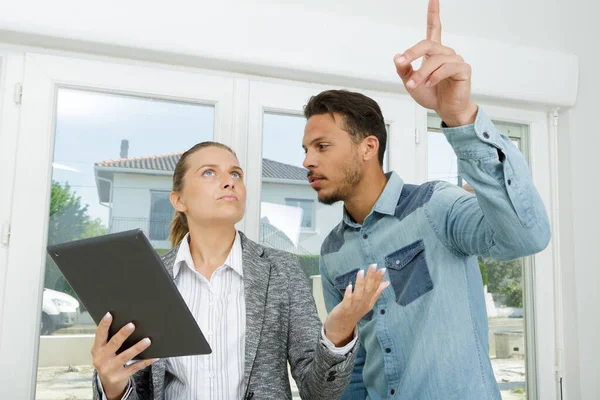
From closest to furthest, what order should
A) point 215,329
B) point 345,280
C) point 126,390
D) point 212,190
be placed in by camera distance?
point 126,390, point 215,329, point 212,190, point 345,280

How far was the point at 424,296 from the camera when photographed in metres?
1.56

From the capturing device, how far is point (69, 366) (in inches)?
81.4

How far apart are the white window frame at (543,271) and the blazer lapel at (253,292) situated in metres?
1.24

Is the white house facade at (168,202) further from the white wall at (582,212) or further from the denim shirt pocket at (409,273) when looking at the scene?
the white wall at (582,212)

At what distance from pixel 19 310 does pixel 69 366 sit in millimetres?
265

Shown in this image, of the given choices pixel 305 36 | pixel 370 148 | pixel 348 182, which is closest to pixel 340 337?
pixel 348 182

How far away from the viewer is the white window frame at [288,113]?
89.8 inches

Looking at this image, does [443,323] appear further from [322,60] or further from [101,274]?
[322,60]

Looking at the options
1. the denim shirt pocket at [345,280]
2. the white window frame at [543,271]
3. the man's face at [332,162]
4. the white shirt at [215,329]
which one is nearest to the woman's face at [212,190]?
the white shirt at [215,329]

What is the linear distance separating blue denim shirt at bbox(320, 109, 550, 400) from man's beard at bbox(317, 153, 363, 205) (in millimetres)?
93

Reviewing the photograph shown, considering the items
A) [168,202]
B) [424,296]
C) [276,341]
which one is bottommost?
[276,341]

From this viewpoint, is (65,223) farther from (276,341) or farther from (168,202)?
(276,341)

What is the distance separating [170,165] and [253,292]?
869 millimetres

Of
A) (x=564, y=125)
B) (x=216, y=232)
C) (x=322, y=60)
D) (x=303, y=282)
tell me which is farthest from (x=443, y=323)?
(x=564, y=125)
